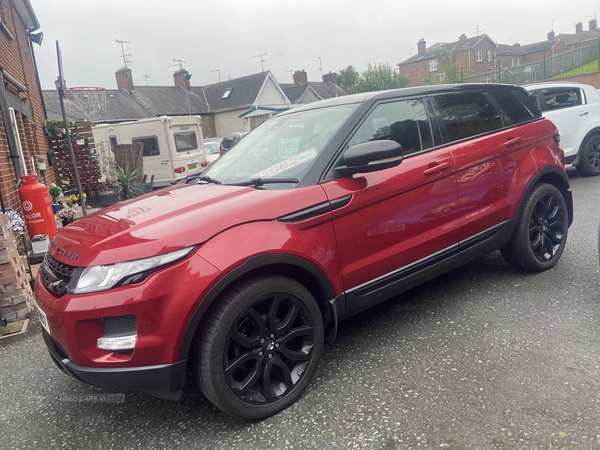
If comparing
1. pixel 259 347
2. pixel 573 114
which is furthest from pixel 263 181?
pixel 573 114

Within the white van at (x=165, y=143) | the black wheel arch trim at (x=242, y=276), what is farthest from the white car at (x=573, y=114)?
the white van at (x=165, y=143)

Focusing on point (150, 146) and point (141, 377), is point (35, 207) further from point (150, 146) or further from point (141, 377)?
point (150, 146)

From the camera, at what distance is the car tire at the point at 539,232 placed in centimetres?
383

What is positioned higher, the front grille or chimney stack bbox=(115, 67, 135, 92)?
chimney stack bbox=(115, 67, 135, 92)

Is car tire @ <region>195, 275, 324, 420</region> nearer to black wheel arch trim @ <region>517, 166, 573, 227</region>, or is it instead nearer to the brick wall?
black wheel arch trim @ <region>517, 166, 573, 227</region>

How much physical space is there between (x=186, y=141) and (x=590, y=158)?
1063 cm

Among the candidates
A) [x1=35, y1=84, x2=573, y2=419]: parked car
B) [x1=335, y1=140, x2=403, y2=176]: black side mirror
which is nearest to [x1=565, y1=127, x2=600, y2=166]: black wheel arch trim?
[x1=35, y1=84, x2=573, y2=419]: parked car

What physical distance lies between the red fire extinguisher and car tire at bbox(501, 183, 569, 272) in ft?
17.4

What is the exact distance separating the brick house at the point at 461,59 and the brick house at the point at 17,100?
152 feet

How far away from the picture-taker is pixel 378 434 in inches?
89.2

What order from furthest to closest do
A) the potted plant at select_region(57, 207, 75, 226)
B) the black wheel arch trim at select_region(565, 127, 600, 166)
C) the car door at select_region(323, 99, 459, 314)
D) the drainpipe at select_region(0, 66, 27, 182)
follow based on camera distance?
the black wheel arch trim at select_region(565, 127, 600, 166)
the potted plant at select_region(57, 207, 75, 226)
the drainpipe at select_region(0, 66, 27, 182)
the car door at select_region(323, 99, 459, 314)

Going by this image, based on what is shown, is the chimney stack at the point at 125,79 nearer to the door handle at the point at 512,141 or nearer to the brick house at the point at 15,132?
the brick house at the point at 15,132

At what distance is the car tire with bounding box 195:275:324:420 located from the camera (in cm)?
226

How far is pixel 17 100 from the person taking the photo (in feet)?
27.0
